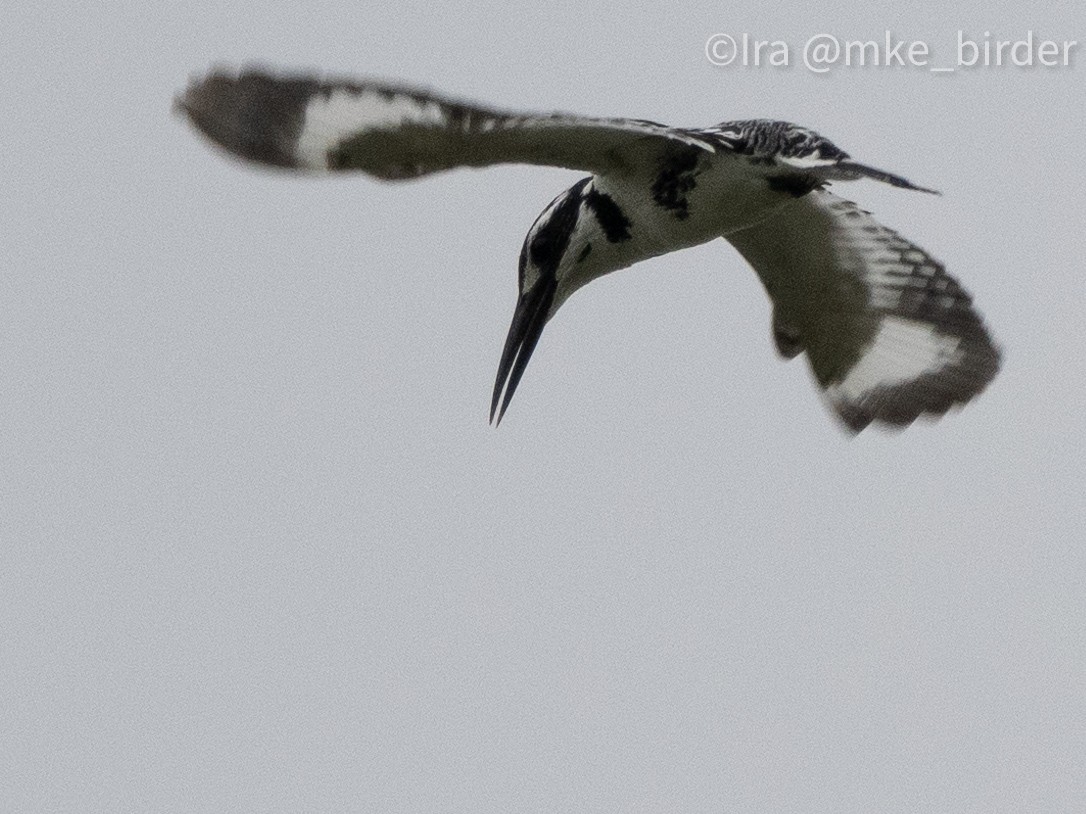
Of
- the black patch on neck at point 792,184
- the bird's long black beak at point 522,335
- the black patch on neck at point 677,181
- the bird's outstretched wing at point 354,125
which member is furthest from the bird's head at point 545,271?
the bird's outstretched wing at point 354,125

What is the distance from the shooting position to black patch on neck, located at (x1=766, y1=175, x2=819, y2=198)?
22.0 feet

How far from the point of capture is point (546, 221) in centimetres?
715

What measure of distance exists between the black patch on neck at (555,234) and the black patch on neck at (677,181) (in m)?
0.34

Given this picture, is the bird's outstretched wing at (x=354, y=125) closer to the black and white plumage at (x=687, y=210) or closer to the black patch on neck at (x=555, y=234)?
the black and white plumage at (x=687, y=210)

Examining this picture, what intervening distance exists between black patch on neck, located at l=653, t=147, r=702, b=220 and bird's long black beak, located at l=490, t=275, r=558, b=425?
515 mm

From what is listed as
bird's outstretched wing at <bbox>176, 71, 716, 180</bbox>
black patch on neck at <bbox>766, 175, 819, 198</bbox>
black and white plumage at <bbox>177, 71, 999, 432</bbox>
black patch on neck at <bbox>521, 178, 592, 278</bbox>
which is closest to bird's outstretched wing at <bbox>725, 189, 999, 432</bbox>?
black and white plumage at <bbox>177, 71, 999, 432</bbox>

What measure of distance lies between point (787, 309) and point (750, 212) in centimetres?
129

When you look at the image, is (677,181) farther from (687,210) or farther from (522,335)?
(522,335)

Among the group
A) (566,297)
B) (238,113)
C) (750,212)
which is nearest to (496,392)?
(566,297)

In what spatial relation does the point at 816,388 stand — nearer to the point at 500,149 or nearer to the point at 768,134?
the point at 768,134

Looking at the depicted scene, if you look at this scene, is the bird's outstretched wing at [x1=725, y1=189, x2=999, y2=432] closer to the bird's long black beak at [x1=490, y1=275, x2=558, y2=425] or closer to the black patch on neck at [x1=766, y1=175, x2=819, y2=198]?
the black patch on neck at [x1=766, y1=175, x2=819, y2=198]

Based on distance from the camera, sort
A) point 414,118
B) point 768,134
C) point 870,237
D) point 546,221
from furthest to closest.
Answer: point 870,237 < point 546,221 < point 768,134 < point 414,118

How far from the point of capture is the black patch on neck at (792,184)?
670 centimetres

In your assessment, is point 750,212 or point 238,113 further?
point 750,212
